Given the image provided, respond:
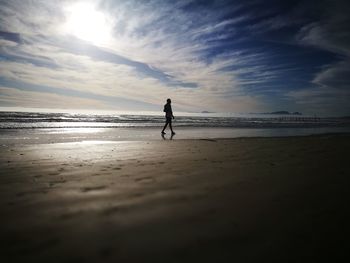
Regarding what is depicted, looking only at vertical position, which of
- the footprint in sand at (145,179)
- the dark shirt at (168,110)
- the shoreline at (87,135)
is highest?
the dark shirt at (168,110)

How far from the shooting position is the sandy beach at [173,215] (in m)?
1.83

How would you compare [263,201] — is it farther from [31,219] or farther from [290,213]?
[31,219]

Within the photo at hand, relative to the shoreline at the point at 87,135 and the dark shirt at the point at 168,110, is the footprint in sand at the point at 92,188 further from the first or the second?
the dark shirt at the point at 168,110

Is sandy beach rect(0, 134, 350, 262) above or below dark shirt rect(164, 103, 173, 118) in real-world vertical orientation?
below

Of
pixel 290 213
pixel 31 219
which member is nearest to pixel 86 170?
pixel 31 219

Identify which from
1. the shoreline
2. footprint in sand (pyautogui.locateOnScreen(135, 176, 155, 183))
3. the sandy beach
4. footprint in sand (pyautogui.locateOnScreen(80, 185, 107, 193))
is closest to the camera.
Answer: the sandy beach

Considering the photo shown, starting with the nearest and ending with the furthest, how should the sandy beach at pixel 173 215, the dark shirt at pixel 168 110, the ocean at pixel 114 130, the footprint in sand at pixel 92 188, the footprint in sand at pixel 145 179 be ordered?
the sandy beach at pixel 173 215, the footprint in sand at pixel 92 188, the footprint in sand at pixel 145 179, the ocean at pixel 114 130, the dark shirt at pixel 168 110

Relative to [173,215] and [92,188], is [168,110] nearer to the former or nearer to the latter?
[92,188]

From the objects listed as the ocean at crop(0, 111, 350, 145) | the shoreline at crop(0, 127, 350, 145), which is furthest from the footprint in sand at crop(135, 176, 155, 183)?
the ocean at crop(0, 111, 350, 145)

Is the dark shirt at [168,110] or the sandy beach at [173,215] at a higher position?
the dark shirt at [168,110]

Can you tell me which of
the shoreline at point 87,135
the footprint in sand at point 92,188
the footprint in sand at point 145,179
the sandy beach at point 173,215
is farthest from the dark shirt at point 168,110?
the footprint in sand at point 92,188

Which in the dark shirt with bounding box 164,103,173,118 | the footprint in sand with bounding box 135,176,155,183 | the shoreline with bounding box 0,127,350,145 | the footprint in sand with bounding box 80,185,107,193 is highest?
the dark shirt with bounding box 164,103,173,118

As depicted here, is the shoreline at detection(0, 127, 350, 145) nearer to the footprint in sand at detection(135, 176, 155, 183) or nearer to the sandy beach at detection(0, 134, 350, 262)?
the sandy beach at detection(0, 134, 350, 262)

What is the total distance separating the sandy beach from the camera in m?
1.83
